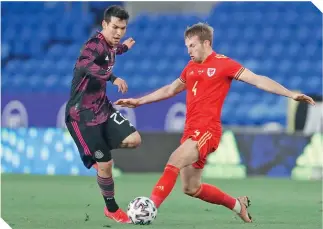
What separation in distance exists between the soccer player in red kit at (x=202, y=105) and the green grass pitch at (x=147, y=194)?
15.0 inches

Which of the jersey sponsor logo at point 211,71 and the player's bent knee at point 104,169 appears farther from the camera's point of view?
the player's bent knee at point 104,169

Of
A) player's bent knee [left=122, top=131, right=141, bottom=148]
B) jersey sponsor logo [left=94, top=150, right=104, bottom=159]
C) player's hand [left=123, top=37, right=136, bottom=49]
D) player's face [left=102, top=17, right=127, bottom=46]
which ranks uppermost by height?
player's face [left=102, top=17, right=127, bottom=46]

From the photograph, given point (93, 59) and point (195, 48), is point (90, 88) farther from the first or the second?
point (195, 48)

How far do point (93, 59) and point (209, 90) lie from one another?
106 cm

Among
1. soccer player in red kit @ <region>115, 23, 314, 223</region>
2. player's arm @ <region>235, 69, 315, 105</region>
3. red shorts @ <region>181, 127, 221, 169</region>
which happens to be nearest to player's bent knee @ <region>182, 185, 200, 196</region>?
soccer player in red kit @ <region>115, 23, 314, 223</region>

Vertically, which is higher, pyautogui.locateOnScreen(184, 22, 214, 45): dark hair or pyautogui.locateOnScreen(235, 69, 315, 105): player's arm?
pyautogui.locateOnScreen(184, 22, 214, 45): dark hair

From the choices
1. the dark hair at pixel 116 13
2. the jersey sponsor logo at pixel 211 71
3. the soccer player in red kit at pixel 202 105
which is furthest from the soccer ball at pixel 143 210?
the dark hair at pixel 116 13

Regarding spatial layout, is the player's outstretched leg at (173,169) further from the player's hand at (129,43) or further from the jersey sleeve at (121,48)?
the player's hand at (129,43)

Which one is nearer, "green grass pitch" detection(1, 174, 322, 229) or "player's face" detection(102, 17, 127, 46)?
"green grass pitch" detection(1, 174, 322, 229)

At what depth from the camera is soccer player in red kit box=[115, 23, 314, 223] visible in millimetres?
7816

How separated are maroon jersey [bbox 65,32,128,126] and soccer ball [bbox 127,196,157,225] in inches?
39.8

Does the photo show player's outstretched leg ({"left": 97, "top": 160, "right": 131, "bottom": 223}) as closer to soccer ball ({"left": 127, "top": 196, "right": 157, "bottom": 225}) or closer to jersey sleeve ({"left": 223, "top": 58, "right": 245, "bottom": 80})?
soccer ball ({"left": 127, "top": 196, "right": 157, "bottom": 225})

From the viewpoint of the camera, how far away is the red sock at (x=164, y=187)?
7.66 meters

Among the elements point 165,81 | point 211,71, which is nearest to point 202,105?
point 211,71
